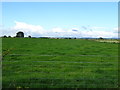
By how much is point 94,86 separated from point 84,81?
0.44m

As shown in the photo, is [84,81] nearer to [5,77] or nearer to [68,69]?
[68,69]

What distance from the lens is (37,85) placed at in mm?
5730

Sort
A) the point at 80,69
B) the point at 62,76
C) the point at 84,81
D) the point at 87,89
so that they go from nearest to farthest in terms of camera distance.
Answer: the point at 87,89
the point at 84,81
the point at 62,76
the point at 80,69

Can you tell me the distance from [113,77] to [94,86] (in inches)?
44.5

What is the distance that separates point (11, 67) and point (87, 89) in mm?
3167

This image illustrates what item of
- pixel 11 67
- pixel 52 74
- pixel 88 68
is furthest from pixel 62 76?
pixel 11 67

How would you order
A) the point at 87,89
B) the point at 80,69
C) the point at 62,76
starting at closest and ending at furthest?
1. the point at 87,89
2. the point at 62,76
3. the point at 80,69

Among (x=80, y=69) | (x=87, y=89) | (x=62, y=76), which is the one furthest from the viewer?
(x=80, y=69)

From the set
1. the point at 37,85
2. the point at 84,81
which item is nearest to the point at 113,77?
the point at 84,81

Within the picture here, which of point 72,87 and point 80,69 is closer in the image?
point 72,87

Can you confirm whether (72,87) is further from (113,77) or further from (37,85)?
(113,77)

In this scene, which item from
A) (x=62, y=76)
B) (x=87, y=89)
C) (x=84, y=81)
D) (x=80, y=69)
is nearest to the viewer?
(x=87, y=89)

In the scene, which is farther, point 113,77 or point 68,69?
point 68,69

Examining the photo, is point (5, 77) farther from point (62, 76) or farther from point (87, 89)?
point (87, 89)
